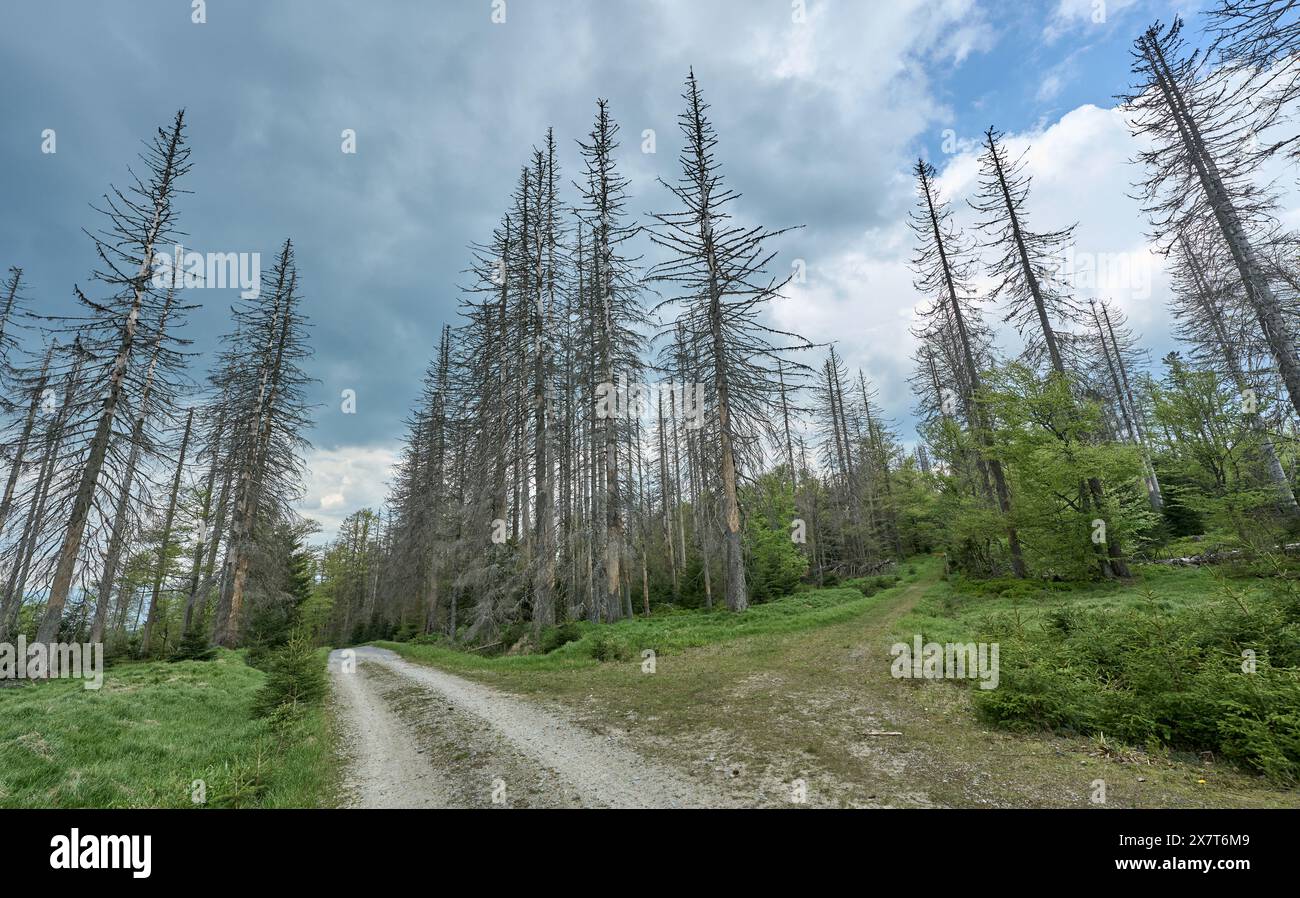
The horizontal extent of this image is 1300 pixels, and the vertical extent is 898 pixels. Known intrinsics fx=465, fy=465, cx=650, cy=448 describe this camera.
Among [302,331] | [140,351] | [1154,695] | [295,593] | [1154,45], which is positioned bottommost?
[1154,695]

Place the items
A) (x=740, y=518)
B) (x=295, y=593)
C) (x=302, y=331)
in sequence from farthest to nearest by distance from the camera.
Answer: (x=295, y=593), (x=302, y=331), (x=740, y=518)

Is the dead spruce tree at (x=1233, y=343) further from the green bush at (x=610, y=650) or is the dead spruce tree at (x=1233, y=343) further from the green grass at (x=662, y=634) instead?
the green bush at (x=610, y=650)

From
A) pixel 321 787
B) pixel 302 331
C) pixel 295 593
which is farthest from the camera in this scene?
pixel 295 593

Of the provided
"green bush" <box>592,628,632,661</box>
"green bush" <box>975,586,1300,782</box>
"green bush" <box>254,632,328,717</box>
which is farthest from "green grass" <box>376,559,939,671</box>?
"green bush" <box>975,586,1300,782</box>

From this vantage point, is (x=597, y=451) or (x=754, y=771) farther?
(x=597, y=451)

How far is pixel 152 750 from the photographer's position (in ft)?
23.6

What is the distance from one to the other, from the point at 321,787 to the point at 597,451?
47.0 feet

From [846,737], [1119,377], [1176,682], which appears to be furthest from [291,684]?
[1119,377]

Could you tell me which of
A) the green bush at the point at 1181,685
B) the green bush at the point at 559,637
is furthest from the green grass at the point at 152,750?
the green bush at the point at 1181,685

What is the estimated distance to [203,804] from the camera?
4898mm

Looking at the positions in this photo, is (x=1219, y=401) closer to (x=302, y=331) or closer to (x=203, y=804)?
(x=203, y=804)

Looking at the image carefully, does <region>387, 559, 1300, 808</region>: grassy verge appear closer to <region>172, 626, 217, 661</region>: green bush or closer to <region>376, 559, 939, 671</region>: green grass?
<region>376, 559, 939, 671</region>: green grass

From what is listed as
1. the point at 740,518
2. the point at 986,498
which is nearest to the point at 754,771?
the point at 740,518

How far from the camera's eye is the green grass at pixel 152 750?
534cm
